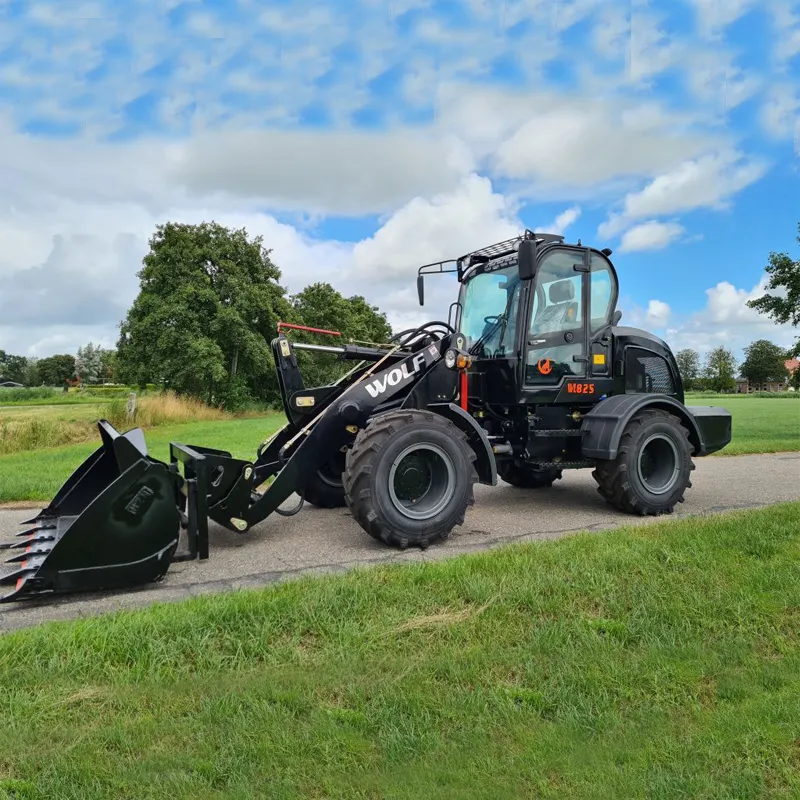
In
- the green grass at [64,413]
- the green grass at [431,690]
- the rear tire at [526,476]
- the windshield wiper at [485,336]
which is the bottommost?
the green grass at [431,690]

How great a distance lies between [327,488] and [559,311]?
3.16m

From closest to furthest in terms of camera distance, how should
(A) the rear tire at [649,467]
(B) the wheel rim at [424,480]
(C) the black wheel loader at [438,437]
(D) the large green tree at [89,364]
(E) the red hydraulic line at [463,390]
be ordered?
1. (C) the black wheel loader at [438,437]
2. (B) the wheel rim at [424,480]
3. (E) the red hydraulic line at [463,390]
4. (A) the rear tire at [649,467]
5. (D) the large green tree at [89,364]

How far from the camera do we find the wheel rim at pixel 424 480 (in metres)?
5.91

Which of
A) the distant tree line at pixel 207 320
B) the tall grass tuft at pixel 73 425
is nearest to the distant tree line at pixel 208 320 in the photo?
the distant tree line at pixel 207 320

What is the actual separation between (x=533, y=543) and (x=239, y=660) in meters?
2.67

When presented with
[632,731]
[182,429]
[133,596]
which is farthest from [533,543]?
[182,429]

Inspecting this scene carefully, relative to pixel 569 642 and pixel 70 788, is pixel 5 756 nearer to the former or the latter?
pixel 70 788

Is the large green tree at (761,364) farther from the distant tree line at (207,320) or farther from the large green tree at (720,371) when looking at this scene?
the distant tree line at (207,320)

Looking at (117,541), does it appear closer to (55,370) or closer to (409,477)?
(409,477)

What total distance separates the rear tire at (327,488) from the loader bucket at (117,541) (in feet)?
8.80

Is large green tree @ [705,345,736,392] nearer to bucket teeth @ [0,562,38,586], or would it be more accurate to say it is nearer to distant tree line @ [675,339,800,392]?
distant tree line @ [675,339,800,392]

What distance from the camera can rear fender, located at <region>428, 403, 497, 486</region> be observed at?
636cm

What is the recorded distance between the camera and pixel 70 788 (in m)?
2.44

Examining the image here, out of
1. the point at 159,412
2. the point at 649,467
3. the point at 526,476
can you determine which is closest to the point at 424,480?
the point at 649,467
